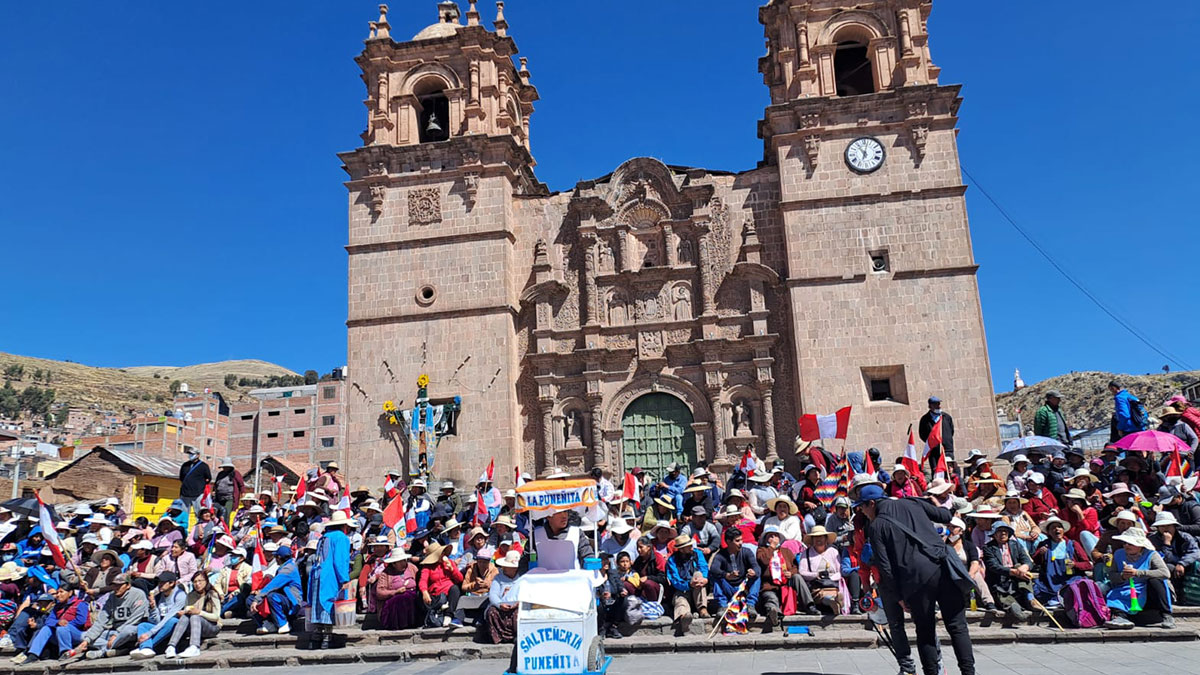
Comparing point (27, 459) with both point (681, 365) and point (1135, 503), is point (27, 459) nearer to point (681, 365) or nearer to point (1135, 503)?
point (681, 365)

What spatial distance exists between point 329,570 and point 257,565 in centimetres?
257

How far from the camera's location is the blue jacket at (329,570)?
10.7 meters

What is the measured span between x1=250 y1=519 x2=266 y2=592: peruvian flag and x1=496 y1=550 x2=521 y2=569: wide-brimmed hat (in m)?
3.80

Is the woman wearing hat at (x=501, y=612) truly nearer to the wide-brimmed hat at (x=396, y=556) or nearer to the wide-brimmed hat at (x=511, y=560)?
the wide-brimmed hat at (x=511, y=560)

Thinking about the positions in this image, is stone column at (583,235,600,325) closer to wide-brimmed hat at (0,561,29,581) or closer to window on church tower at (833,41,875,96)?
window on church tower at (833,41,875,96)

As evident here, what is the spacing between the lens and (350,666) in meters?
10.1

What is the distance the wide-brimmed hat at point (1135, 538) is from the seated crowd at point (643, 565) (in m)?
0.02

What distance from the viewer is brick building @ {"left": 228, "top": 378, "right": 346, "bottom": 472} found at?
65.0 metres

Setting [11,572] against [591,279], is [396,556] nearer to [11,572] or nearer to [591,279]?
[11,572]

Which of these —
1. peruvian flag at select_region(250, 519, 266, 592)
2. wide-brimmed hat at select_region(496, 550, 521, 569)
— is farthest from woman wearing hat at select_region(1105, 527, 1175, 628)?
peruvian flag at select_region(250, 519, 266, 592)

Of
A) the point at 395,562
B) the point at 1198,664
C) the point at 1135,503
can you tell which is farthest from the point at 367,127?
the point at 1198,664

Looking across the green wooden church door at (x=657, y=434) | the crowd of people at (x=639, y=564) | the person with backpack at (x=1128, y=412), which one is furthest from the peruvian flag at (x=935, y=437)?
the green wooden church door at (x=657, y=434)

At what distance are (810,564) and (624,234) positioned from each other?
43.6 ft

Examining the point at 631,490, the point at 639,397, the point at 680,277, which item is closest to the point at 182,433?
the point at 639,397
